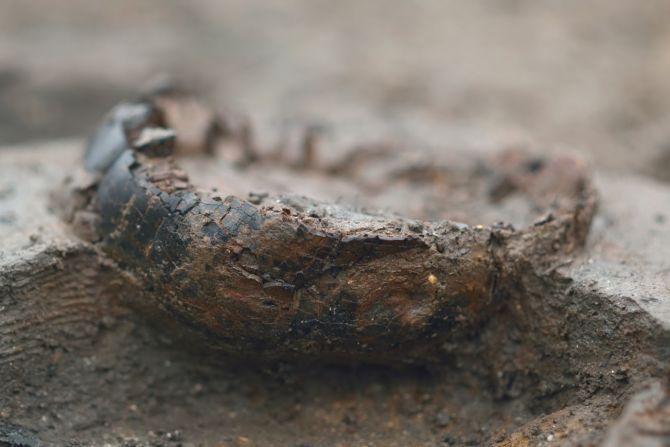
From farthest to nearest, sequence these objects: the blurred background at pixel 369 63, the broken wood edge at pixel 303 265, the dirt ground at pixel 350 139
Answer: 1. the blurred background at pixel 369 63
2. the dirt ground at pixel 350 139
3. the broken wood edge at pixel 303 265

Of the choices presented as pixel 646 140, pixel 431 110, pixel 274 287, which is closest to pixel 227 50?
pixel 431 110

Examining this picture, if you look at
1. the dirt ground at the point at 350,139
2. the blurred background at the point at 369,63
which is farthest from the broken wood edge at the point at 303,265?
the blurred background at the point at 369,63

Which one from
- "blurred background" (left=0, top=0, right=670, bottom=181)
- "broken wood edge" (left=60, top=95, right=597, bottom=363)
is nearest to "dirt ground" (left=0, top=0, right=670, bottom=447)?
"blurred background" (left=0, top=0, right=670, bottom=181)

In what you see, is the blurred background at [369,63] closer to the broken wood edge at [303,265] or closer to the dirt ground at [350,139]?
the dirt ground at [350,139]

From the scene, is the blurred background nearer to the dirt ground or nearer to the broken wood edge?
the dirt ground

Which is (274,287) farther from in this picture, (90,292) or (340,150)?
(340,150)
